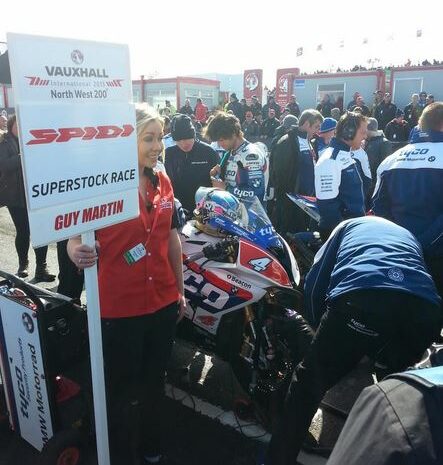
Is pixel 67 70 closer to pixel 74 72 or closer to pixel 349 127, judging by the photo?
pixel 74 72

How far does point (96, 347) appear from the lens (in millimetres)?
1900

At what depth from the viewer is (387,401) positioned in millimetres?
903

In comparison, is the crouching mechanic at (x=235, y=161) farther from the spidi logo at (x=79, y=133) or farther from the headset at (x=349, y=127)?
the spidi logo at (x=79, y=133)

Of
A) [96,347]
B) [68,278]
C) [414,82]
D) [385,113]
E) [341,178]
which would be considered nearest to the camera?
[96,347]

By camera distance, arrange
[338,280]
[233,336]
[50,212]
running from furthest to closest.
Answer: [233,336], [338,280], [50,212]

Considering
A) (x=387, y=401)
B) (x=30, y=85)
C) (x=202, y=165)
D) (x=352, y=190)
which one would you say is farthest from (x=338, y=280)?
(x=202, y=165)

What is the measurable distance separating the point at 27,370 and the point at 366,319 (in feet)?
5.55

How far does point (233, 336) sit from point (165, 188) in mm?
1063

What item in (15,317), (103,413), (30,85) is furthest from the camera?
(15,317)

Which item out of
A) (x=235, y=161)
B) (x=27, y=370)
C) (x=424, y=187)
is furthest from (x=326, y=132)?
(x=27, y=370)

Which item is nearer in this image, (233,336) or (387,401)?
(387,401)

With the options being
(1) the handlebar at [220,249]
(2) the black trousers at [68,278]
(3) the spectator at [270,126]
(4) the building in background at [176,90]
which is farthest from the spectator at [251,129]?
(1) the handlebar at [220,249]

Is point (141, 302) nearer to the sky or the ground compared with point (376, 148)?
nearer to the ground

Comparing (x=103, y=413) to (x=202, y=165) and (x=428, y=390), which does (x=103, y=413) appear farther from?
(x=202, y=165)
